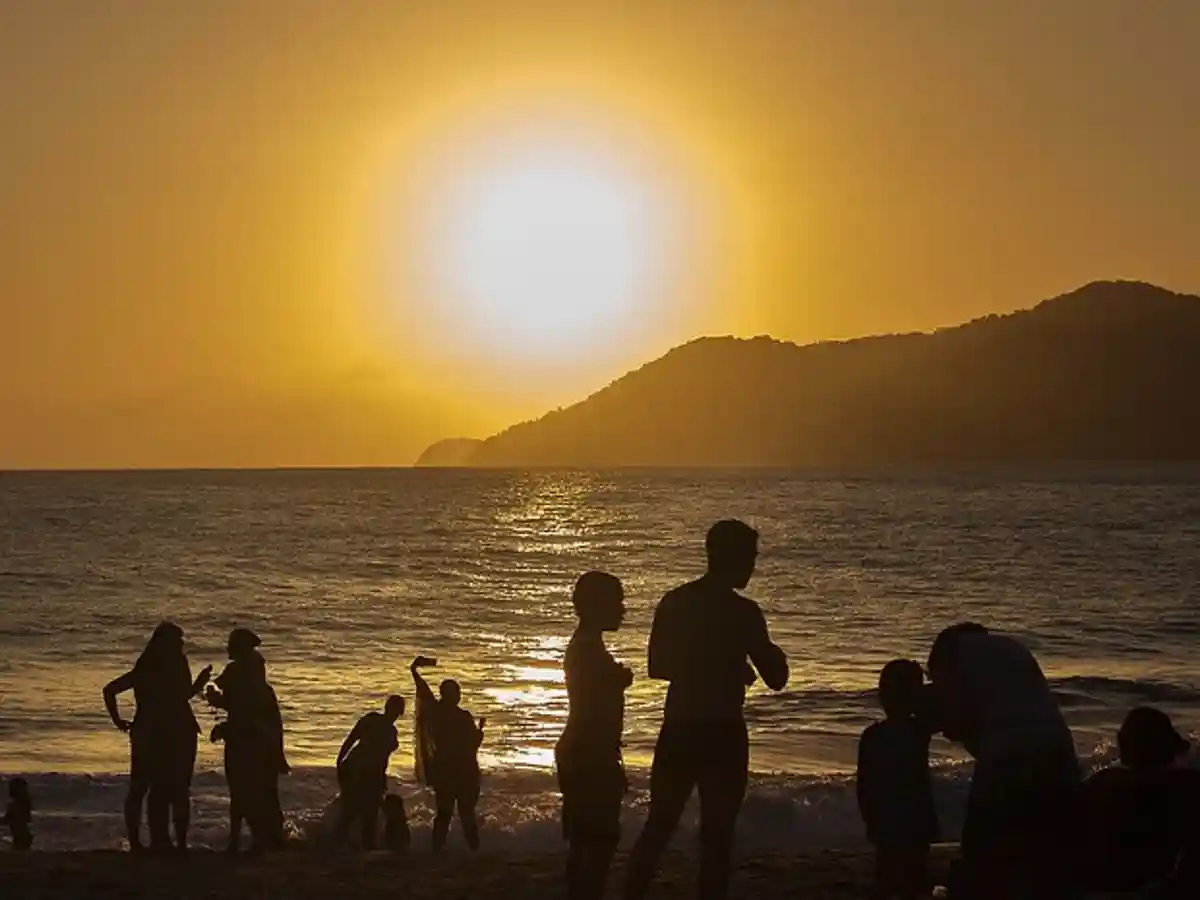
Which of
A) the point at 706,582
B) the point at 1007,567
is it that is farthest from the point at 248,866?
the point at 1007,567

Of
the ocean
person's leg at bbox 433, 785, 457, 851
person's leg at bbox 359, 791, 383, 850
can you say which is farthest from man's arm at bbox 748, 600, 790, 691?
the ocean

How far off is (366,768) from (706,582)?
21.9 feet

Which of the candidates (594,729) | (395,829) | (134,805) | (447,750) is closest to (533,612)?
(395,829)

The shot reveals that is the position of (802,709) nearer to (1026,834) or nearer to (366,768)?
(366,768)

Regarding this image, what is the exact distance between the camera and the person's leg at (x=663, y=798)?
7.63m

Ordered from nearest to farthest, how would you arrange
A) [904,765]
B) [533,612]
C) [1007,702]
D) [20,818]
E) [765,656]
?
[1007,702] < [765,656] < [904,765] < [20,818] < [533,612]

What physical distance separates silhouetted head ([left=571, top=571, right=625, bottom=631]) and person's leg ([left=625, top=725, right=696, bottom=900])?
533 mm

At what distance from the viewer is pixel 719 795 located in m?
7.61

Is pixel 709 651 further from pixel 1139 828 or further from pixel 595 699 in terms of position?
pixel 1139 828

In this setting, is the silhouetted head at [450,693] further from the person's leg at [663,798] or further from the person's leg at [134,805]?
the person's leg at [663,798]

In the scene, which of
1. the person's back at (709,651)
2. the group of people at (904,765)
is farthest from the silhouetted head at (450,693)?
the person's back at (709,651)

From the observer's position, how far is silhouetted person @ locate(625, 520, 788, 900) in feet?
24.9

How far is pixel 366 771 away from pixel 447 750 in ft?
2.29

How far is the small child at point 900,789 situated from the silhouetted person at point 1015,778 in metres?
2.12
